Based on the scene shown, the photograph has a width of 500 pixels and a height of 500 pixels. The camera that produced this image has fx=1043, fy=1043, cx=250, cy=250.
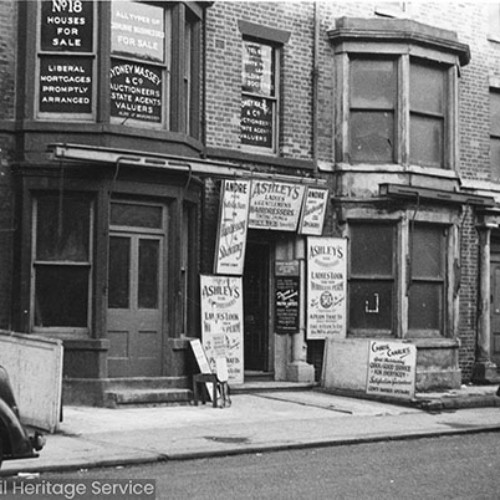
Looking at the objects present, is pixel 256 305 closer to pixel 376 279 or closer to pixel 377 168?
pixel 376 279

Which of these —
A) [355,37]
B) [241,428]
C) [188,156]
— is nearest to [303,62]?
[355,37]

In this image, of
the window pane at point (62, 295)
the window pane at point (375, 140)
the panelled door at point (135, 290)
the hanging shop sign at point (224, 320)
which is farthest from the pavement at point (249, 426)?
the window pane at point (375, 140)

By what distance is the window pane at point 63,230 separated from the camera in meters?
15.2

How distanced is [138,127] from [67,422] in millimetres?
4726

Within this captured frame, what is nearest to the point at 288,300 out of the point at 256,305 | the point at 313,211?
the point at 256,305

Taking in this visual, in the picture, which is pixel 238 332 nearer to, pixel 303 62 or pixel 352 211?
pixel 352 211

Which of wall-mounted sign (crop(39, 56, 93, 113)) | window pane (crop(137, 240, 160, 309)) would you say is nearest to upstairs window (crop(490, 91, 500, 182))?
window pane (crop(137, 240, 160, 309))

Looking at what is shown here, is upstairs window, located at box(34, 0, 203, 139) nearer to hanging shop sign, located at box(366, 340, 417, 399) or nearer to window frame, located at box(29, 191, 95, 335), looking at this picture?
window frame, located at box(29, 191, 95, 335)

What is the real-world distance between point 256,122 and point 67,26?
409 cm

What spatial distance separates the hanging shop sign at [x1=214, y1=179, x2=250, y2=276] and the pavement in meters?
2.14

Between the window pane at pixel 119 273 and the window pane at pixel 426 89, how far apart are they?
6494 millimetres

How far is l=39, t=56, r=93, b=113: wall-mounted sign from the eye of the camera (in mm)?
15250

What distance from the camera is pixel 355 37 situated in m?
18.6

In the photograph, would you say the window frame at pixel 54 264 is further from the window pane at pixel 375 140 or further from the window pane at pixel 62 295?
the window pane at pixel 375 140
